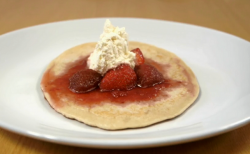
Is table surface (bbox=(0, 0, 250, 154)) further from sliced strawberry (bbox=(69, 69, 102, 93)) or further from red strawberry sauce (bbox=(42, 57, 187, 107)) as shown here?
sliced strawberry (bbox=(69, 69, 102, 93))

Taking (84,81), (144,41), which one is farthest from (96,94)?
(144,41)

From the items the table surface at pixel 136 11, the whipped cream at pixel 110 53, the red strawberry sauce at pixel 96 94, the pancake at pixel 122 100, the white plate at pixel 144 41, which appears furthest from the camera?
the table surface at pixel 136 11

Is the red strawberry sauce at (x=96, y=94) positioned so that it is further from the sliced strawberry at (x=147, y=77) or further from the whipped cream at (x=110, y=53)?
the whipped cream at (x=110, y=53)

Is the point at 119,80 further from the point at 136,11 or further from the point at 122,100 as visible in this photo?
the point at 136,11

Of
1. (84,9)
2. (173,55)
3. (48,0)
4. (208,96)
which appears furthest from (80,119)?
(48,0)

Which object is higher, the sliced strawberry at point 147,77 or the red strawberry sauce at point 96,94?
the sliced strawberry at point 147,77

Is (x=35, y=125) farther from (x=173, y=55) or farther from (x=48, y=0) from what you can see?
(x=48, y=0)

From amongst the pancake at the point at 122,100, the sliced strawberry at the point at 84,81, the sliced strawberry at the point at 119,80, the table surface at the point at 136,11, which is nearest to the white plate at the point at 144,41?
the pancake at the point at 122,100

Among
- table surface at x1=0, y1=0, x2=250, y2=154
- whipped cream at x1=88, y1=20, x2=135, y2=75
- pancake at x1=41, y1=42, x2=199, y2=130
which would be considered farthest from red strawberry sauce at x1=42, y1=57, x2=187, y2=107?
table surface at x1=0, y1=0, x2=250, y2=154
